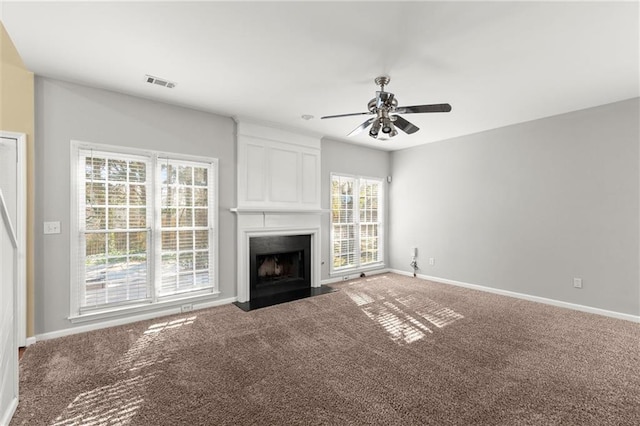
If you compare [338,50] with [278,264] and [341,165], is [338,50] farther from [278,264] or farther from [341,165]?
[278,264]

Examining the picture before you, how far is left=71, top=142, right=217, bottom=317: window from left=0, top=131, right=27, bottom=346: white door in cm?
39

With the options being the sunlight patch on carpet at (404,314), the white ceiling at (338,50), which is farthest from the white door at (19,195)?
the sunlight patch on carpet at (404,314)

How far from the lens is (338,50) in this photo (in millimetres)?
2607

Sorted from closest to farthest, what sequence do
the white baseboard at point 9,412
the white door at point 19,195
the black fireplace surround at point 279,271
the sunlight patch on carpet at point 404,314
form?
1. the white baseboard at point 9,412
2. the white door at point 19,195
3. the sunlight patch on carpet at point 404,314
4. the black fireplace surround at point 279,271

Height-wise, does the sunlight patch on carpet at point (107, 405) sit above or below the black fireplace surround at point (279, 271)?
below

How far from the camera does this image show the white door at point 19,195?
2.82m

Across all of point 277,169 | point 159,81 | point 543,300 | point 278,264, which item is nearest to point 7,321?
point 159,81

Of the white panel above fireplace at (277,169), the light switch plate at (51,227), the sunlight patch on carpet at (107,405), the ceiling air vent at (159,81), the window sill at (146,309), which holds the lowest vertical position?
the sunlight patch on carpet at (107,405)

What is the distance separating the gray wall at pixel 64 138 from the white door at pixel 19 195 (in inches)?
5.2

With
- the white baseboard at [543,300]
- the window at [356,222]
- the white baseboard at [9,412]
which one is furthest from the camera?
the window at [356,222]

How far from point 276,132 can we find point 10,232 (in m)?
3.41

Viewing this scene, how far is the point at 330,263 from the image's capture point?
562 centimetres

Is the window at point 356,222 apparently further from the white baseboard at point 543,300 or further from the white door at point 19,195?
the white door at point 19,195

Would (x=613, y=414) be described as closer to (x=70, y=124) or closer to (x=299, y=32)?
(x=299, y=32)
